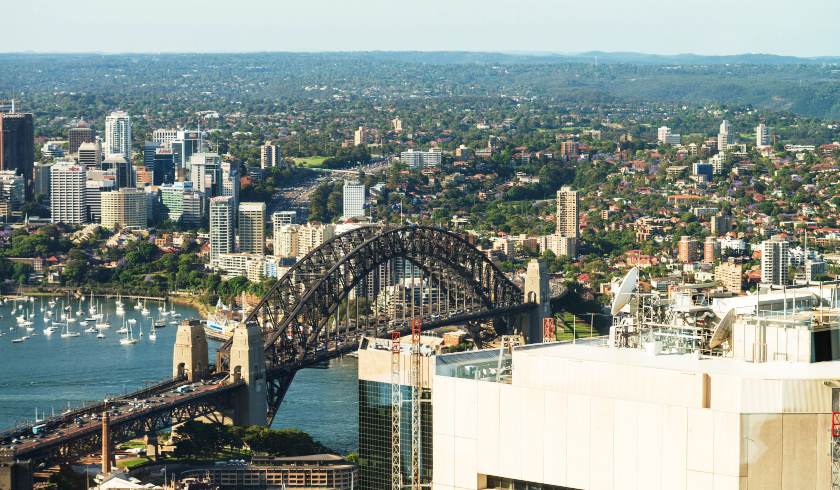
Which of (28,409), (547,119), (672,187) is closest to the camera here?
(28,409)

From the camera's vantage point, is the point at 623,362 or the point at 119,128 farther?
the point at 119,128

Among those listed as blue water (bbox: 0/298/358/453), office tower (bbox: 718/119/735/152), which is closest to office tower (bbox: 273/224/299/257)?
blue water (bbox: 0/298/358/453)

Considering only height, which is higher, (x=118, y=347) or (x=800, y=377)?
(x=800, y=377)

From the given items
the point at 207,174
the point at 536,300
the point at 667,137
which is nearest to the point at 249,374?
the point at 536,300

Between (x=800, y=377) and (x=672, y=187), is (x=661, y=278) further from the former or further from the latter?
(x=800, y=377)

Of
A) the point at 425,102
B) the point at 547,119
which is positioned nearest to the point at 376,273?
the point at 547,119

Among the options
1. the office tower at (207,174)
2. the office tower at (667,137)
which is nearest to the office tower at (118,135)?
the office tower at (207,174)

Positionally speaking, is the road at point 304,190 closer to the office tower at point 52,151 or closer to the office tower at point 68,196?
the office tower at point 68,196
